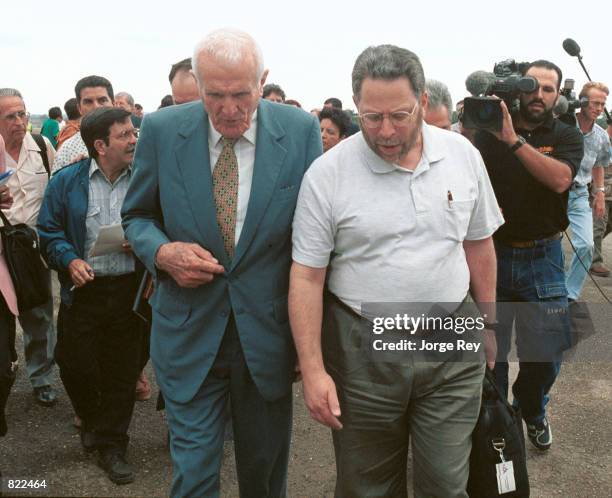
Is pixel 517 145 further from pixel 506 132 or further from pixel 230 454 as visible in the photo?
pixel 230 454

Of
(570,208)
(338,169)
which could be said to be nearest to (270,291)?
(338,169)

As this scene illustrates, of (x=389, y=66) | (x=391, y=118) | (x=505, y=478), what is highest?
(x=389, y=66)

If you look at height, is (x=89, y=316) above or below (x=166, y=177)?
below

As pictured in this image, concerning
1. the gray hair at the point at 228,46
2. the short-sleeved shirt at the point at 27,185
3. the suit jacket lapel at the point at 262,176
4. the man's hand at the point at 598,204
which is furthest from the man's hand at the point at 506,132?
the man's hand at the point at 598,204

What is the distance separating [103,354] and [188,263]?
1848mm

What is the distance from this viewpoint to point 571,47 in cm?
582

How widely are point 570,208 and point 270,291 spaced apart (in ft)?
14.4

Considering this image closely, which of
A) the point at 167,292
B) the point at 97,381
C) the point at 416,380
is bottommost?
the point at 97,381

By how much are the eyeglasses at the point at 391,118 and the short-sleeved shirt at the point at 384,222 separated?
133 mm

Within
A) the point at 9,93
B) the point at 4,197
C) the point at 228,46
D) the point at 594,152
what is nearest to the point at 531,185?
the point at 228,46

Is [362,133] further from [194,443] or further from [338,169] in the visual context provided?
[194,443]

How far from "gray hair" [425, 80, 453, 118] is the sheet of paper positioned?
179 centimetres

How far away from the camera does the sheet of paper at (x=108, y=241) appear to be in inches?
141

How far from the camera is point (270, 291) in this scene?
2512 mm
